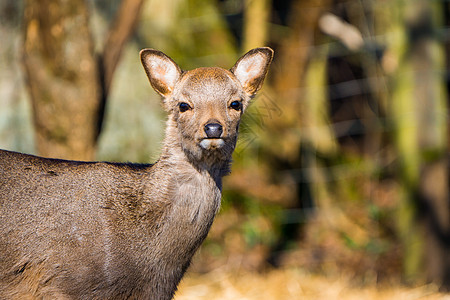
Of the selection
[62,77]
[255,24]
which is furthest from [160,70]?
[255,24]

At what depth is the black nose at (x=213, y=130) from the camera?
3778mm

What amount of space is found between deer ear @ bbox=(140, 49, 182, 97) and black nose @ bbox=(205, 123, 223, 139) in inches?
26.0

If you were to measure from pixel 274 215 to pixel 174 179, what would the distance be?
3.87m

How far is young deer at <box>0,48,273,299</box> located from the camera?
381 centimetres

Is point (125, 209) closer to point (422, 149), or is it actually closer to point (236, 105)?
point (236, 105)

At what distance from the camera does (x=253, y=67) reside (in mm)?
4414

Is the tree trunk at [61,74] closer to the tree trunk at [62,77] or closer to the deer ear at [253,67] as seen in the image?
the tree trunk at [62,77]

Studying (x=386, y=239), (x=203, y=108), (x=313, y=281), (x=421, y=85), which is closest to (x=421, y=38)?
(x=421, y=85)

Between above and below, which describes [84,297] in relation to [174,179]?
below

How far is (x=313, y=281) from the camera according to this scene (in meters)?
6.82

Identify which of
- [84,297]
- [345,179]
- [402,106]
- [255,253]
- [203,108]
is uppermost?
[203,108]

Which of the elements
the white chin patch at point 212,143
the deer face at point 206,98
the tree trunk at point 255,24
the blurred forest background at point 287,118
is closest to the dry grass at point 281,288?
the blurred forest background at point 287,118

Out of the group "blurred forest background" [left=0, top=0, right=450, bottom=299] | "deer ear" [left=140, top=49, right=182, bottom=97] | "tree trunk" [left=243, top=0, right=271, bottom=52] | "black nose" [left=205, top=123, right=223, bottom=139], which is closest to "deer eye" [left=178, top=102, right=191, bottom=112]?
"deer ear" [left=140, top=49, right=182, bottom=97]

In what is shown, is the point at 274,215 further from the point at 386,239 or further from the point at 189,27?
the point at 189,27
